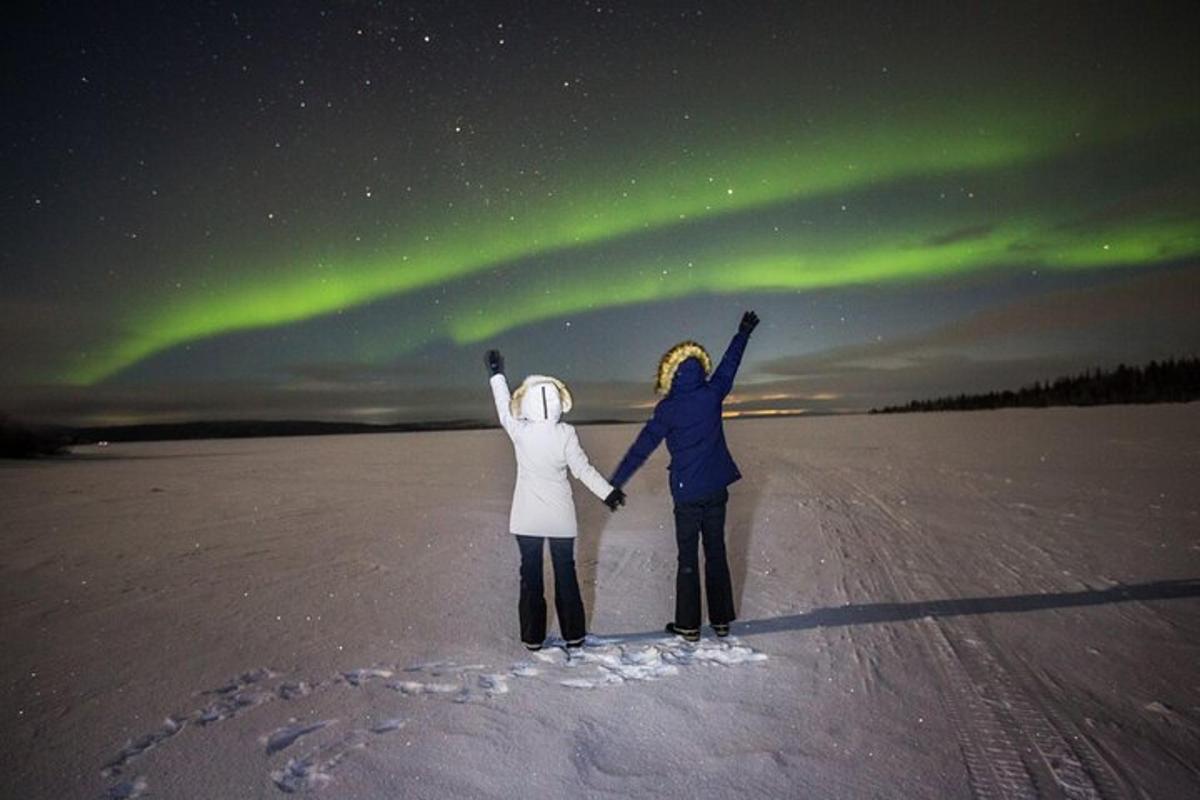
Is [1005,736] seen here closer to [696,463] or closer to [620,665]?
[620,665]

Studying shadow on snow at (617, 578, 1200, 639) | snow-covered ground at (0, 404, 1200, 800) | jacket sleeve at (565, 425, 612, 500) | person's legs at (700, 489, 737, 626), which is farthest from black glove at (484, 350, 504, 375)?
shadow on snow at (617, 578, 1200, 639)

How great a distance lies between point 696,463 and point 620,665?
1.33 m

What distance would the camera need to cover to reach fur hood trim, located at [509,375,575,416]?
4.04 meters

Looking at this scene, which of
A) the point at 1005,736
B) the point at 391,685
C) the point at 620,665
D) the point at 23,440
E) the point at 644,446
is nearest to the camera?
the point at 1005,736

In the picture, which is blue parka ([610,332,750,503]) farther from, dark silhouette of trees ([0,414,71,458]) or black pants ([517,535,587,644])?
dark silhouette of trees ([0,414,71,458])

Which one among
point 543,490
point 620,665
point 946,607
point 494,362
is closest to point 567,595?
point 620,665

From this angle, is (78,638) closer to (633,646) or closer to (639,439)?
(633,646)

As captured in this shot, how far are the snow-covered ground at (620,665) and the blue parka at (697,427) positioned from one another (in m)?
1.07

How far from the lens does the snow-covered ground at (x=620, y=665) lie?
2.79 m

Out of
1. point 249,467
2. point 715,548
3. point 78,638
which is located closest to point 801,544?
point 715,548

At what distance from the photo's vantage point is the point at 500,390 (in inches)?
164

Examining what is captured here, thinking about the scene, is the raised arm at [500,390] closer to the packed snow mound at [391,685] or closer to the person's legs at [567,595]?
the person's legs at [567,595]

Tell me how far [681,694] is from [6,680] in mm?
4152

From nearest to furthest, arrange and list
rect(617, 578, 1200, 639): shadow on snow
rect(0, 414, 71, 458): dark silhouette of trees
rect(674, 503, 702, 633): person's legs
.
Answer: rect(674, 503, 702, 633): person's legs, rect(617, 578, 1200, 639): shadow on snow, rect(0, 414, 71, 458): dark silhouette of trees
